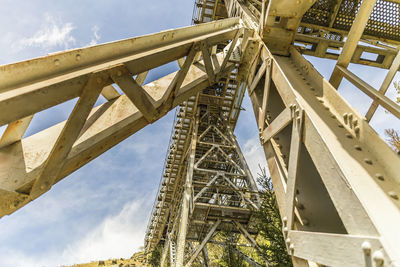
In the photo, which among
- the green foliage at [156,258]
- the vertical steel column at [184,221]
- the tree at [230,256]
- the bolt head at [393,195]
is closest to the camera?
the bolt head at [393,195]

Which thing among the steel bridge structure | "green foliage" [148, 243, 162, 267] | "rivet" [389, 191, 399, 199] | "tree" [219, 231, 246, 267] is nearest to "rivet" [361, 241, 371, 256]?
the steel bridge structure

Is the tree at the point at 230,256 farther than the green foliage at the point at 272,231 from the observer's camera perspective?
Yes

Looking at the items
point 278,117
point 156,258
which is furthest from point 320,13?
point 156,258

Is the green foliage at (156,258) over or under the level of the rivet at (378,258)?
over

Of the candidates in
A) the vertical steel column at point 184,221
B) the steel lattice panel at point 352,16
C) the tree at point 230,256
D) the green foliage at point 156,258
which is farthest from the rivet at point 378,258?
the green foliage at point 156,258

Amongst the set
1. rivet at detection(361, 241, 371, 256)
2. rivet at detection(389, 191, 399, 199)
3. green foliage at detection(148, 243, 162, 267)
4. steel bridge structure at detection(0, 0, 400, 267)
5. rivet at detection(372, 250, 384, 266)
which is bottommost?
rivet at detection(372, 250, 384, 266)

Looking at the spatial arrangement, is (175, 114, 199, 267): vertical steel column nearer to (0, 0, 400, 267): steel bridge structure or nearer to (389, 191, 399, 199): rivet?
(0, 0, 400, 267): steel bridge structure

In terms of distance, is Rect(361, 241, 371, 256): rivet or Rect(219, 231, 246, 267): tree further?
Rect(219, 231, 246, 267): tree

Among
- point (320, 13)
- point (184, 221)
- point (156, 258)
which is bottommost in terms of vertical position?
point (184, 221)

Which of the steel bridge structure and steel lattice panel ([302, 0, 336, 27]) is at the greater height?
steel lattice panel ([302, 0, 336, 27])

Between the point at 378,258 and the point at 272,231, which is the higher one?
the point at 272,231

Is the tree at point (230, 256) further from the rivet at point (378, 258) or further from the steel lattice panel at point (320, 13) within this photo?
the rivet at point (378, 258)

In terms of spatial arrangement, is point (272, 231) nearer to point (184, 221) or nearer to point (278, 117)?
point (184, 221)

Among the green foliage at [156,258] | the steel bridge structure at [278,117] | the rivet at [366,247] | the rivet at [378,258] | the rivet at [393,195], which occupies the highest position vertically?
the green foliage at [156,258]
